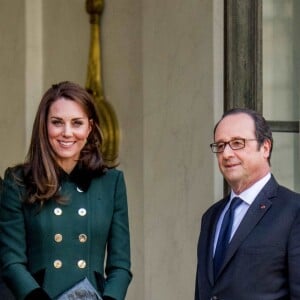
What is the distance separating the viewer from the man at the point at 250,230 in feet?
12.7

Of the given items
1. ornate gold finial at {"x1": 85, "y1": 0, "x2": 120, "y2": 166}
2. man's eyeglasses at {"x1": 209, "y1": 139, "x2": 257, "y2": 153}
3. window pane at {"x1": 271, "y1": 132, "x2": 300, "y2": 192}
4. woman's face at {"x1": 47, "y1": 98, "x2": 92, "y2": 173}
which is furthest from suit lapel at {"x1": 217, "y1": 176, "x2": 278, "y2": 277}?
ornate gold finial at {"x1": 85, "y1": 0, "x2": 120, "y2": 166}

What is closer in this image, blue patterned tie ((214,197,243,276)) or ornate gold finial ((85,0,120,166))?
blue patterned tie ((214,197,243,276))

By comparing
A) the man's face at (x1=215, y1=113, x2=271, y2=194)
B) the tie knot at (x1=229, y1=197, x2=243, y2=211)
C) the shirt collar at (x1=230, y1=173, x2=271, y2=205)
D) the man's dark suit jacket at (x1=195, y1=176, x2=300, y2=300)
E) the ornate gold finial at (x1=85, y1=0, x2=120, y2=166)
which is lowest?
the man's dark suit jacket at (x1=195, y1=176, x2=300, y2=300)

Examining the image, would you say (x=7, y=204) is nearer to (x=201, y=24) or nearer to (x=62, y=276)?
(x=62, y=276)

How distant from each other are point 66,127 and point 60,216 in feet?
1.19

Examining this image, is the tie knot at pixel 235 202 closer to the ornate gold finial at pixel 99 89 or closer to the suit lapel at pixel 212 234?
the suit lapel at pixel 212 234

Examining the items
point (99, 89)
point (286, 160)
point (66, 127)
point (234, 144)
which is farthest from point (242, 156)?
point (99, 89)

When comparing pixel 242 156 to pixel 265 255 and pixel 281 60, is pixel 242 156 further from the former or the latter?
pixel 281 60

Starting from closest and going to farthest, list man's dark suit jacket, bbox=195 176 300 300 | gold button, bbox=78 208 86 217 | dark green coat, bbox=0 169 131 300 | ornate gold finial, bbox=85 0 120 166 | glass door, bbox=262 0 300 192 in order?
man's dark suit jacket, bbox=195 176 300 300
dark green coat, bbox=0 169 131 300
gold button, bbox=78 208 86 217
glass door, bbox=262 0 300 192
ornate gold finial, bbox=85 0 120 166

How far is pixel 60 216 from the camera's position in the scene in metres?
4.30

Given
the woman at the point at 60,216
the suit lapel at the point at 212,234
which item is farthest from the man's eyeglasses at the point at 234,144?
the woman at the point at 60,216

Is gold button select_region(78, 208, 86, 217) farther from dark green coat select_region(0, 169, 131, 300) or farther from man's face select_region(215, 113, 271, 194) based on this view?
man's face select_region(215, 113, 271, 194)

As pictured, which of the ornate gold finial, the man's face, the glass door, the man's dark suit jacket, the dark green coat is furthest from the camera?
the ornate gold finial

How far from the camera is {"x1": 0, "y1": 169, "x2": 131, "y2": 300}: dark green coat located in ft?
13.9
